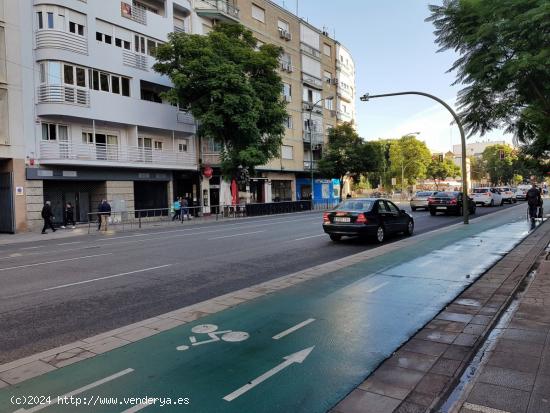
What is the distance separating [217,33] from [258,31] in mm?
13176

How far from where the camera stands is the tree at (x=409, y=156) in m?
67.4

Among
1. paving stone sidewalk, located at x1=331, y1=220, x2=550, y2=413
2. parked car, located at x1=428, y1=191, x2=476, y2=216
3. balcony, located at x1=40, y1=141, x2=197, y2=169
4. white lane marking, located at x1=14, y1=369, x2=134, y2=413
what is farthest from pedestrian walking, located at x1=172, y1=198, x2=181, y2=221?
white lane marking, located at x1=14, y1=369, x2=134, y2=413

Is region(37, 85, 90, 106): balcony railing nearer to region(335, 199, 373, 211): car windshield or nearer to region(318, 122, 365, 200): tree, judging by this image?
region(335, 199, 373, 211): car windshield

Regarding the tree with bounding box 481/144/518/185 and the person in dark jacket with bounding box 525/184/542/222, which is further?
the tree with bounding box 481/144/518/185

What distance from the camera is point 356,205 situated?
14.3 metres

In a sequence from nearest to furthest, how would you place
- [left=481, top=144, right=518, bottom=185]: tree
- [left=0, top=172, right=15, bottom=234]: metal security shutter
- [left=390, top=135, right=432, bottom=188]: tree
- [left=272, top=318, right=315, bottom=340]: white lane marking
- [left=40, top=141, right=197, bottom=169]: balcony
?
[left=272, top=318, right=315, bottom=340]: white lane marking
[left=0, top=172, right=15, bottom=234]: metal security shutter
[left=40, top=141, right=197, bottom=169]: balcony
[left=390, top=135, right=432, bottom=188]: tree
[left=481, top=144, right=518, bottom=185]: tree

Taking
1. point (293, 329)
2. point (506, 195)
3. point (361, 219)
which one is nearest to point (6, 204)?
point (361, 219)

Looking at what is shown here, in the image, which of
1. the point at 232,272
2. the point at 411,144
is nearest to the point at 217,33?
the point at 232,272

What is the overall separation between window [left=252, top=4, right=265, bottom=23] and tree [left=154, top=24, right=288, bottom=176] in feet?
A: 31.9

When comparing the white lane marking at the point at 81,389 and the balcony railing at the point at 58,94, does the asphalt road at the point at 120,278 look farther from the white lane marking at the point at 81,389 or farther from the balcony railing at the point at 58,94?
the balcony railing at the point at 58,94

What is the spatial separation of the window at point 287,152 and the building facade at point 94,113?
325 inches

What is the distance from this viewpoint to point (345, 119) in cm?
6128

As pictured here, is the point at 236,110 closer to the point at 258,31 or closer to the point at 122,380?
the point at 258,31

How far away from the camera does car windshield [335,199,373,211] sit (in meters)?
14.0
